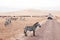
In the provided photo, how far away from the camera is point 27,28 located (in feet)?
65.7

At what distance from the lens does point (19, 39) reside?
59.1 feet

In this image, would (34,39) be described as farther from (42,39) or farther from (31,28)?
(31,28)

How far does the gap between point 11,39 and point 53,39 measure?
354cm

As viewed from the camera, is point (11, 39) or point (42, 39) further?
point (11, 39)

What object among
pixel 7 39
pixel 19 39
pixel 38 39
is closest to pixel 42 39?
pixel 38 39

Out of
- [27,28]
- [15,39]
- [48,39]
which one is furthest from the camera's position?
[27,28]

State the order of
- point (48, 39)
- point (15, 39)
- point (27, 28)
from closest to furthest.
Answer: point (48, 39) < point (15, 39) < point (27, 28)

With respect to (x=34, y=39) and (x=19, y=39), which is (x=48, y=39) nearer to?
(x=34, y=39)

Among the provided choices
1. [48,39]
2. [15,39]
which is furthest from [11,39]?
[48,39]

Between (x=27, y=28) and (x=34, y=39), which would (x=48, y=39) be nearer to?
(x=34, y=39)

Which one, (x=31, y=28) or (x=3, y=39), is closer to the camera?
(x=3, y=39)

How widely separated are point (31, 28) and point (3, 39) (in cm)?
269

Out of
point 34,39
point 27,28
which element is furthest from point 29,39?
point 27,28

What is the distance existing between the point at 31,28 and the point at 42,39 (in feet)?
9.71
